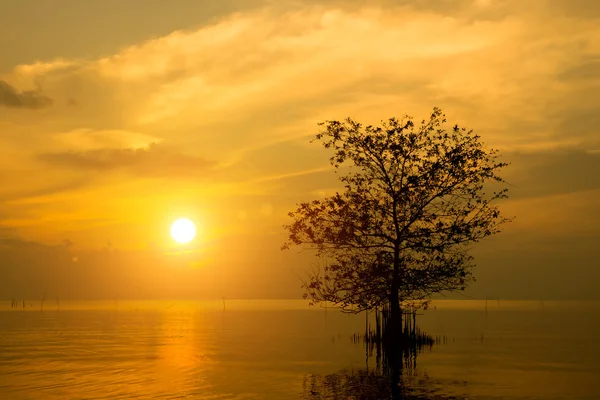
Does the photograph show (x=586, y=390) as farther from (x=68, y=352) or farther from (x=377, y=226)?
(x=68, y=352)

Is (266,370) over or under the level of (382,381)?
under

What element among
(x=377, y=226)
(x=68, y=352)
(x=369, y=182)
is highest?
(x=369, y=182)

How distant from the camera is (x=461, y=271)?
48500mm

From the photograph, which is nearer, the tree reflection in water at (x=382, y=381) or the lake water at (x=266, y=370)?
the tree reflection in water at (x=382, y=381)

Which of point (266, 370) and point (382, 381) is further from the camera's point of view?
point (266, 370)

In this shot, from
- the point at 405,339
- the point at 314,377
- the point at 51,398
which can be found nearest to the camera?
the point at 51,398

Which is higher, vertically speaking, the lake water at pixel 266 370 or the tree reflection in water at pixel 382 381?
the tree reflection in water at pixel 382 381

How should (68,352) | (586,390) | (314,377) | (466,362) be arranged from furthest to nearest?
(68,352) → (466,362) → (314,377) → (586,390)

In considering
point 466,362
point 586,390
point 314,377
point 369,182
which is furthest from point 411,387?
point 369,182

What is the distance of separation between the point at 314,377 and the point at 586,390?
1495cm

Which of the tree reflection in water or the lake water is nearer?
the tree reflection in water

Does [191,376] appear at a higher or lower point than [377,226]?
lower

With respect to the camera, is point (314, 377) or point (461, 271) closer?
point (314, 377)

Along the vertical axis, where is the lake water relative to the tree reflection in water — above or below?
below
